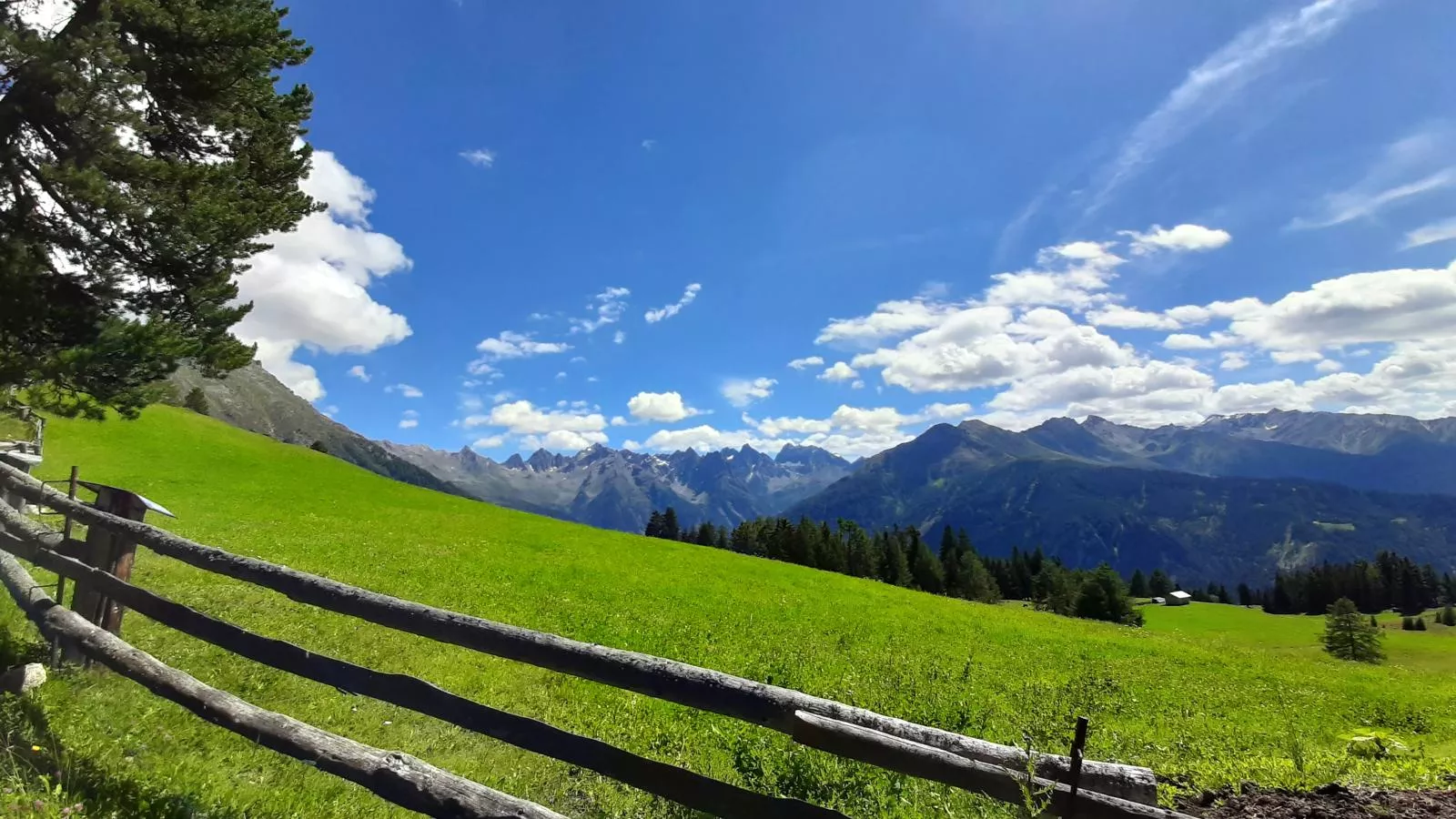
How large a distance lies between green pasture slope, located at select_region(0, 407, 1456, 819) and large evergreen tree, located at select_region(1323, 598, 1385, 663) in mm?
2512

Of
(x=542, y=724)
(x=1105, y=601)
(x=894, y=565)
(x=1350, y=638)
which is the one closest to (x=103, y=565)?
(x=542, y=724)

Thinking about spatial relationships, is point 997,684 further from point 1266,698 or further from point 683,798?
point 683,798

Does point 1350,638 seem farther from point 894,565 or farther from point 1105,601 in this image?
point 894,565

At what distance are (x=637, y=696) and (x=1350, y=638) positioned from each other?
174 feet

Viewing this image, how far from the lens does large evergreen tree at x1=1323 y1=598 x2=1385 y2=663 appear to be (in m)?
42.8

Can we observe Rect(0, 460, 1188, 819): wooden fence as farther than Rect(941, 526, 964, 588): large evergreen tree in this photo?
No

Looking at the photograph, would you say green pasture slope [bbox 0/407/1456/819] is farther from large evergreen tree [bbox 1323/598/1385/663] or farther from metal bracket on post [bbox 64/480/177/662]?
large evergreen tree [bbox 1323/598/1385/663]

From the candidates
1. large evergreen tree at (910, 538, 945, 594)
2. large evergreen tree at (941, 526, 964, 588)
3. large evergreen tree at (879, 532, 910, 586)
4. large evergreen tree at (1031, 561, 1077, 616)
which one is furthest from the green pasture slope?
large evergreen tree at (941, 526, 964, 588)

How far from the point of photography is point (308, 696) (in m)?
10.2

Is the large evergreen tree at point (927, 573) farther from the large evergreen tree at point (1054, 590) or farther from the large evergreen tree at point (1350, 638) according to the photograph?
the large evergreen tree at point (1350, 638)

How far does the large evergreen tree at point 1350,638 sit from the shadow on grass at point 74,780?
58538 mm

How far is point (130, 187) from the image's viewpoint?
1299 cm

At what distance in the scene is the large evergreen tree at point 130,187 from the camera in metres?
11.8

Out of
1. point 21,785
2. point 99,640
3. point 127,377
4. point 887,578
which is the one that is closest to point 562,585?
point 127,377
